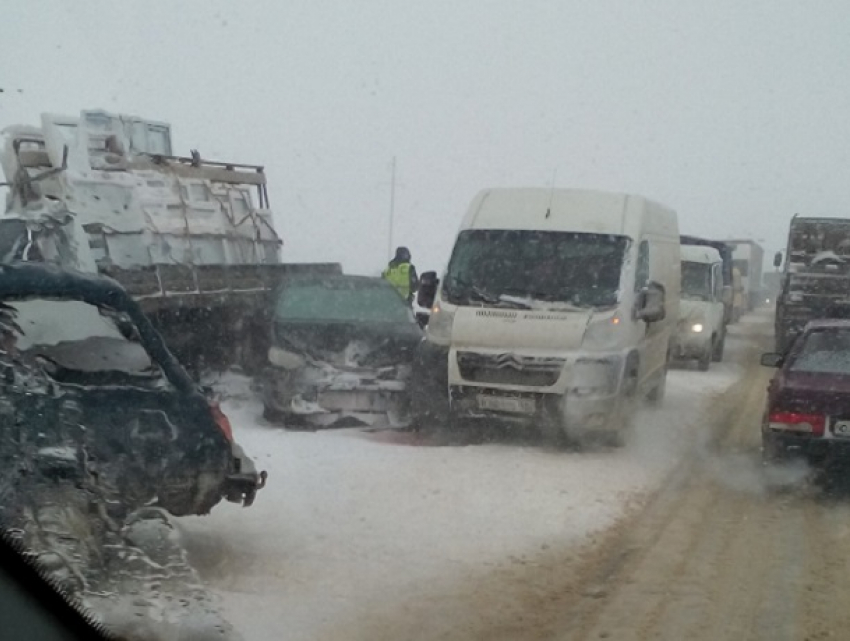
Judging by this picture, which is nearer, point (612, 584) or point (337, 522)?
point (612, 584)

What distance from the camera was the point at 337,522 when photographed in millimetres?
7762

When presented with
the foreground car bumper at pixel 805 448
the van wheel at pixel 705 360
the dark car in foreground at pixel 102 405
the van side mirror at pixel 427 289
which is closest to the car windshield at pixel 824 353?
the foreground car bumper at pixel 805 448

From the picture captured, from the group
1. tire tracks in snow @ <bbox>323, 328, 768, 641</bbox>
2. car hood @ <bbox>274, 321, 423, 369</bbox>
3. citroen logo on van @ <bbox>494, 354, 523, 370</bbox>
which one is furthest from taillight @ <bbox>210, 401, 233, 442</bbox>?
citroen logo on van @ <bbox>494, 354, 523, 370</bbox>

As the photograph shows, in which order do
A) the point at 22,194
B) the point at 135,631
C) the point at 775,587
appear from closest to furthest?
the point at 135,631 < the point at 775,587 < the point at 22,194

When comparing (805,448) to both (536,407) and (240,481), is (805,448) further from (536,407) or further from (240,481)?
(240,481)

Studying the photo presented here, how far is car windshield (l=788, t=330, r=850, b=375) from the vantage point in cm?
934

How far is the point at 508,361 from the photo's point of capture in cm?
1070

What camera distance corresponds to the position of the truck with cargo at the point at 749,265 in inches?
1803

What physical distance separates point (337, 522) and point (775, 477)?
4.10 metres

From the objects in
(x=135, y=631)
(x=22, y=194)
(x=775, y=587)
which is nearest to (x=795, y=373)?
(x=775, y=587)

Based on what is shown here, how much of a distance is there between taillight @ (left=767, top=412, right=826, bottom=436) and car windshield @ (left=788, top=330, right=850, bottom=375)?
0.53 metres

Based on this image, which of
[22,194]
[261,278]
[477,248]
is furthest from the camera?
[261,278]

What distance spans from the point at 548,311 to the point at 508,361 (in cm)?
67

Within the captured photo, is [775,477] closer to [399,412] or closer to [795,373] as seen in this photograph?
[795,373]
